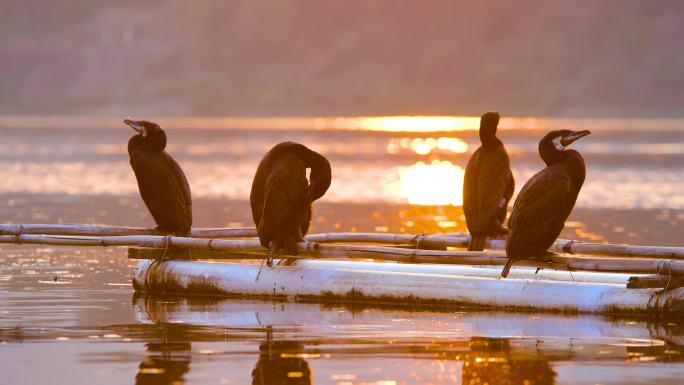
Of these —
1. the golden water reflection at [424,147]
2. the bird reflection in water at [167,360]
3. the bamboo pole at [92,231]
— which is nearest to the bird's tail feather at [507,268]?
the bird reflection in water at [167,360]

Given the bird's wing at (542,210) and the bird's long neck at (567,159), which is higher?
the bird's long neck at (567,159)

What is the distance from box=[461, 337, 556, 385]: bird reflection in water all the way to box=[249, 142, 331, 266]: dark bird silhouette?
10.8ft

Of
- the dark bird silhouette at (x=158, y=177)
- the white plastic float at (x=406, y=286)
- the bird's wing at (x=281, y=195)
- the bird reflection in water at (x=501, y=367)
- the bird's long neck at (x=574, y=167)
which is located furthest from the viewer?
the dark bird silhouette at (x=158, y=177)

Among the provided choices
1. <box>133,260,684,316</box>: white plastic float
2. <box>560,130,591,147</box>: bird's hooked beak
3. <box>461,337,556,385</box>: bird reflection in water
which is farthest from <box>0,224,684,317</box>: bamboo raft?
<box>461,337,556,385</box>: bird reflection in water

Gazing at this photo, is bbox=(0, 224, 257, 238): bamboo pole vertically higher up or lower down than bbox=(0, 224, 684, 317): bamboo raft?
higher up

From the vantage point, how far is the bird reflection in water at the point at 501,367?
10984mm

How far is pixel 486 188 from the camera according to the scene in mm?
16000

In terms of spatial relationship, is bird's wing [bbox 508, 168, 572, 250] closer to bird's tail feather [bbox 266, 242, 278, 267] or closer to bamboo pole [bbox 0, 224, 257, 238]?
bird's tail feather [bbox 266, 242, 278, 267]

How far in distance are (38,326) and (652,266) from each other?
546 cm

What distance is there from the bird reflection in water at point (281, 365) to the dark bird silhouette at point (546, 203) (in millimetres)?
2747

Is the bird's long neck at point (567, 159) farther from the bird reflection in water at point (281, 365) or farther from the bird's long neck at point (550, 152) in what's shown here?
→ the bird reflection in water at point (281, 365)

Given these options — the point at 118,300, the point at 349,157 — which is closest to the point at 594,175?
the point at 349,157

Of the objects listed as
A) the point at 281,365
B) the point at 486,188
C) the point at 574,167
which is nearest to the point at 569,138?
the point at 574,167

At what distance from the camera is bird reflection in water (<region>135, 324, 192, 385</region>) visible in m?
11.0
